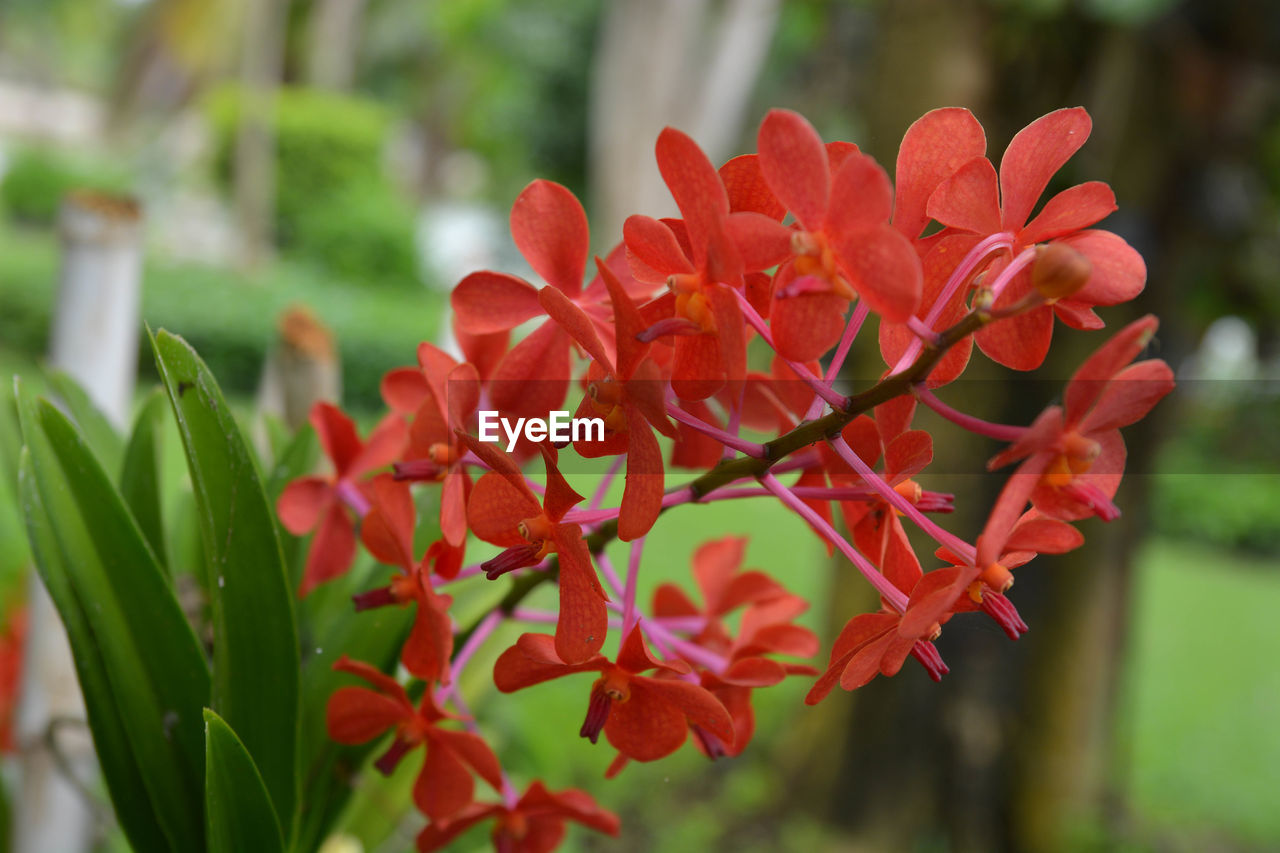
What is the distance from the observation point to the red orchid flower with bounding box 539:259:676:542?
11.7 inches

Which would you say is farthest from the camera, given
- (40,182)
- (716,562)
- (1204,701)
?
(40,182)

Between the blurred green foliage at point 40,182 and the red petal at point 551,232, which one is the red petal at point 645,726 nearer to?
the red petal at point 551,232

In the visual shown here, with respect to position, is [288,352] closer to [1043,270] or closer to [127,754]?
[127,754]

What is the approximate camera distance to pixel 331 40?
1131cm

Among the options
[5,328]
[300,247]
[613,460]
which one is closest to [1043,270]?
[613,460]

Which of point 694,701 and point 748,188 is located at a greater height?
point 748,188

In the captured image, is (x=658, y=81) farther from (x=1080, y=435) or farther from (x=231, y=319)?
(x=1080, y=435)

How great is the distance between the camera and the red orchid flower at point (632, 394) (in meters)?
0.30

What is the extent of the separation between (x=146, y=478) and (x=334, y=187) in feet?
28.9

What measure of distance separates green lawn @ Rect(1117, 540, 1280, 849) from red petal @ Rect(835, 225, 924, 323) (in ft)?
6.51

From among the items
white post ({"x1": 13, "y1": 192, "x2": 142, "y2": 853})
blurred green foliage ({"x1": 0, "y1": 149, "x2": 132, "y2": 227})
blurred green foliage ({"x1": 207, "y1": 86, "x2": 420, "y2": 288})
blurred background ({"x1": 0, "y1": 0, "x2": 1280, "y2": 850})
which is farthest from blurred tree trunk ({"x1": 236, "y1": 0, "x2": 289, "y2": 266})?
white post ({"x1": 13, "y1": 192, "x2": 142, "y2": 853})

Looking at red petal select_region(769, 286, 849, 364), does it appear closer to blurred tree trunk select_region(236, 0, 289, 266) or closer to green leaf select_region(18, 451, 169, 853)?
green leaf select_region(18, 451, 169, 853)

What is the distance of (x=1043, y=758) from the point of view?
6.12 feet

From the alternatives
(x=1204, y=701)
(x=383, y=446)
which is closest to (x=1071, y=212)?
(x=383, y=446)
